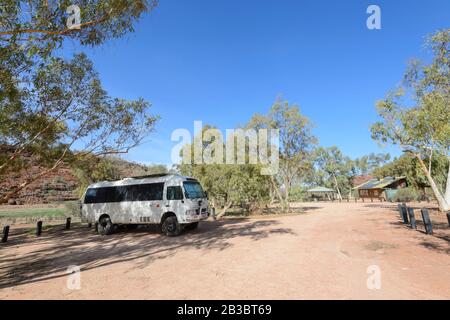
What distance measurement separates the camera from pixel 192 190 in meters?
13.1

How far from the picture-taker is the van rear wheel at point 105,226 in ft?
47.4

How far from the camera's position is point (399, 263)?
6652 mm

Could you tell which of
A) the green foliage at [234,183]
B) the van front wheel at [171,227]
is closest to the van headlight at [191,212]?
the van front wheel at [171,227]

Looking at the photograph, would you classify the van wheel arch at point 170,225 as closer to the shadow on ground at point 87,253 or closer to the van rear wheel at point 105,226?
the shadow on ground at point 87,253

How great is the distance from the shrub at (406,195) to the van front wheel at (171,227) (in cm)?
3703

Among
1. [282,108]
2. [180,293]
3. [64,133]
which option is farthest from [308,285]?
[282,108]

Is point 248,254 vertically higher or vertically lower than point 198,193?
lower

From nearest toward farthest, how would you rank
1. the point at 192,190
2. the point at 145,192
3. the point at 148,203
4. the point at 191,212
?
the point at 191,212 < the point at 192,190 < the point at 148,203 < the point at 145,192

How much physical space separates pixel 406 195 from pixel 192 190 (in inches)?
1468

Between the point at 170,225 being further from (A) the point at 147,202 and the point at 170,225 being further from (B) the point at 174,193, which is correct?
(A) the point at 147,202

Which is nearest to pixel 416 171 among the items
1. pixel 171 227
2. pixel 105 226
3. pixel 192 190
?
pixel 192 190

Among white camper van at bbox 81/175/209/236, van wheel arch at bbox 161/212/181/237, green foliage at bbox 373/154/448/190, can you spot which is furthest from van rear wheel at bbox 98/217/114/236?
green foliage at bbox 373/154/448/190
